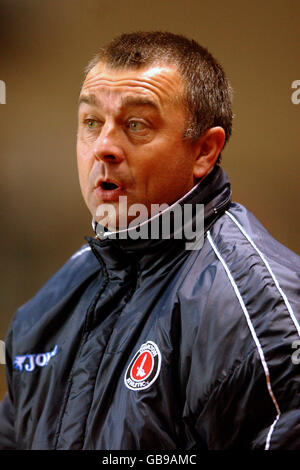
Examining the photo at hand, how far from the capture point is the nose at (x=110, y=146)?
1.03m

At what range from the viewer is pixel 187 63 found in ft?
3.60

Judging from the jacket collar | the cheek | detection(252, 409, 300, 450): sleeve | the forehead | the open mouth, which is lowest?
detection(252, 409, 300, 450): sleeve

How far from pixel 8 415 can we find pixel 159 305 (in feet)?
1.65

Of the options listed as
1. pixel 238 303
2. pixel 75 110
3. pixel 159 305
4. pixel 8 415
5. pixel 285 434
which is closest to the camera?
pixel 285 434

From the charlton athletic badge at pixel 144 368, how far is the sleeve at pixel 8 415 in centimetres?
39

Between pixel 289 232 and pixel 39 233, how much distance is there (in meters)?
1.15

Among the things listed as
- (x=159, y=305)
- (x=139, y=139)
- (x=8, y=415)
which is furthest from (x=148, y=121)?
(x=8, y=415)

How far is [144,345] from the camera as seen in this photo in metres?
0.95

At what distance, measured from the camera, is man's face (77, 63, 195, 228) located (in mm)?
1042

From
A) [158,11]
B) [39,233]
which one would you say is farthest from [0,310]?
[158,11]

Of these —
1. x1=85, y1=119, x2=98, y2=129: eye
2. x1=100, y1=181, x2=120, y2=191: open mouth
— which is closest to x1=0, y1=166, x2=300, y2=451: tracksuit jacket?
x1=100, y1=181, x2=120, y2=191: open mouth

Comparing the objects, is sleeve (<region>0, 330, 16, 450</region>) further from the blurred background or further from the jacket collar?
the blurred background

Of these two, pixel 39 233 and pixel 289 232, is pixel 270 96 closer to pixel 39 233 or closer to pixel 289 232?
pixel 289 232

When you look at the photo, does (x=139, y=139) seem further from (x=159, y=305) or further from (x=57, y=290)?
(x=57, y=290)
